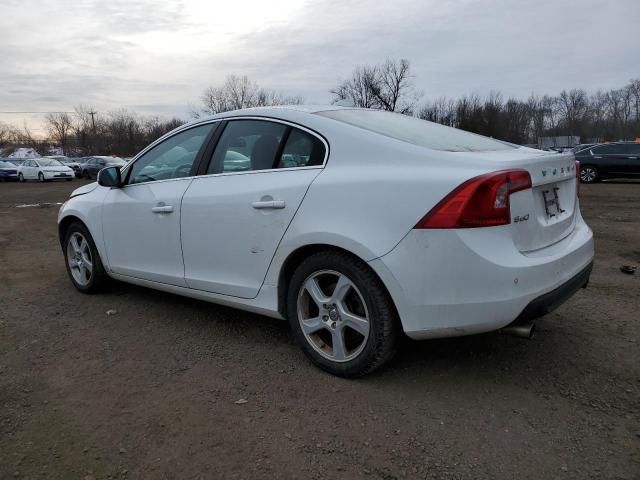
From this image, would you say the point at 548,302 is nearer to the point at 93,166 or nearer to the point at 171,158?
the point at 171,158

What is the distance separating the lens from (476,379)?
3.00 meters

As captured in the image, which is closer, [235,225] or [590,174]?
[235,225]

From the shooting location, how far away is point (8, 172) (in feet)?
109

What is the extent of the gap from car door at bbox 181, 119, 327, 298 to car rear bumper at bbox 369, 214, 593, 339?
747 millimetres

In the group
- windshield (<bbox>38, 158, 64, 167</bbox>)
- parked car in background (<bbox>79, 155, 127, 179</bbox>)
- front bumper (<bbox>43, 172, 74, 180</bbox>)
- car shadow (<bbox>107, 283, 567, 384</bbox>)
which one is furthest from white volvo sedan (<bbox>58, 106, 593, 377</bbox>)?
windshield (<bbox>38, 158, 64, 167</bbox>)

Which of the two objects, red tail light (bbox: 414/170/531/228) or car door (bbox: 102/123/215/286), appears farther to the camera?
car door (bbox: 102/123/215/286)

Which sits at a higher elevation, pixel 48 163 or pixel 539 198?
pixel 48 163

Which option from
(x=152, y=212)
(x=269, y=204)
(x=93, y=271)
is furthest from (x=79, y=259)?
(x=269, y=204)

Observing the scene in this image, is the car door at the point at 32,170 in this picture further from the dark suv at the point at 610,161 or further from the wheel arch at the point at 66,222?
the wheel arch at the point at 66,222

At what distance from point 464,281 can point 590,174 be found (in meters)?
18.6

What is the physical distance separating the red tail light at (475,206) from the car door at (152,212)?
1963 millimetres

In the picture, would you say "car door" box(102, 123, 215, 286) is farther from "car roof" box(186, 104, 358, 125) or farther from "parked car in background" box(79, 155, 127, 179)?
"parked car in background" box(79, 155, 127, 179)

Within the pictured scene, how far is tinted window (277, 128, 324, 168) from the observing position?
308cm

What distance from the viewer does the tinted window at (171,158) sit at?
12.6 ft
